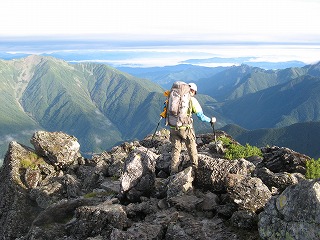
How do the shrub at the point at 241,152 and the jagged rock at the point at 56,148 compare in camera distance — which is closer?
the shrub at the point at 241,152

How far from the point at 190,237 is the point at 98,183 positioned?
1223 cm

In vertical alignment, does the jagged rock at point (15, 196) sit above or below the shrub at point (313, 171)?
below

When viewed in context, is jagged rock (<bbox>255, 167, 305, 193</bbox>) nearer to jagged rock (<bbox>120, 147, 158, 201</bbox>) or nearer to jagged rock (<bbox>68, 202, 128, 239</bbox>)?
jagged rock (<bbox>120, 147, 158, 201</bbox>)

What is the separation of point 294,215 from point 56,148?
21822mm

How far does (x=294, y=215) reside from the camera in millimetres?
11344

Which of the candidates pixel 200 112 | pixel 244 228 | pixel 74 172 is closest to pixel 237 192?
pixel 244 228

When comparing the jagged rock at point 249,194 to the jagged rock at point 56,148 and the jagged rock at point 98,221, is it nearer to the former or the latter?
the jagged rock at point 98,221

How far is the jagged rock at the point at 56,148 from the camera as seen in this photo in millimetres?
28047

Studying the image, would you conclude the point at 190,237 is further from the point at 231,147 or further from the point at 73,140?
the point at 73,140

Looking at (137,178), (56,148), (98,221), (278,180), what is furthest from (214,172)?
(56,148)

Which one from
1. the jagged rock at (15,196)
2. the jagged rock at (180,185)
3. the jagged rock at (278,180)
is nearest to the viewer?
the jagged rock at (180,185)

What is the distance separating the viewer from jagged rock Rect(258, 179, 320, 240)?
425 inches

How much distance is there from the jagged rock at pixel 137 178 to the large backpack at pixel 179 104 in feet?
10.3

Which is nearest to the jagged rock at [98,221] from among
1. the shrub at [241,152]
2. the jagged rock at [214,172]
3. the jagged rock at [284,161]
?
the jagged rock at [214,172]
